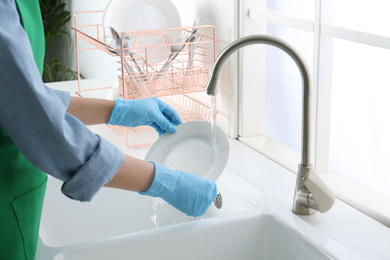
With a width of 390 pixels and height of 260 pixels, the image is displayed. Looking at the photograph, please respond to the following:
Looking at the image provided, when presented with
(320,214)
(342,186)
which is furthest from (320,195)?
(342,186)

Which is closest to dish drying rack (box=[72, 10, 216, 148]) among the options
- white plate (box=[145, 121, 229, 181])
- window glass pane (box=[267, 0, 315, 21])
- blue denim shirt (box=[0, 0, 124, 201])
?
white plate (box=[145, 121, 229, 181])

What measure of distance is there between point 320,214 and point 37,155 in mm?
685

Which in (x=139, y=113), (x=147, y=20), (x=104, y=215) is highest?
(x=147, y=20)

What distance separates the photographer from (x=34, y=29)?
101 centimetres

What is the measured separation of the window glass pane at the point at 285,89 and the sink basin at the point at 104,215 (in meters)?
0.79

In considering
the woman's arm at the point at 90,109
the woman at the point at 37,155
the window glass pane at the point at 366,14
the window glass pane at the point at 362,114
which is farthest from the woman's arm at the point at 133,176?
the window glass pane at the point at 362,114

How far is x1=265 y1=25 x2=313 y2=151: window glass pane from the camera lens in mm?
2156

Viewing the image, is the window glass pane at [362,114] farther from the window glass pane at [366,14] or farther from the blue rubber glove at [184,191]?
the blue rubber glove at [184,191]

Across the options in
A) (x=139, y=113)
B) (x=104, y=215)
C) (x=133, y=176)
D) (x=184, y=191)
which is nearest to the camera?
(x=133, y=176)

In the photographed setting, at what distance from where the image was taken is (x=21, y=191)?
97 cm

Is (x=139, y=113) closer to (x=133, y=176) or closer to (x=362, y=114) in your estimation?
(x=133, y=176)

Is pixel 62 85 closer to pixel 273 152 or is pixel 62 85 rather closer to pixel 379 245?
pixel 273 152

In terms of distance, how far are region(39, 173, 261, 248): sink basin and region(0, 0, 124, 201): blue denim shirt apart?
650mm

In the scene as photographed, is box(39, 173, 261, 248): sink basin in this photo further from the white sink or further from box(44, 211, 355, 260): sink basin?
box(44, 211, 355, 260): sink basin
